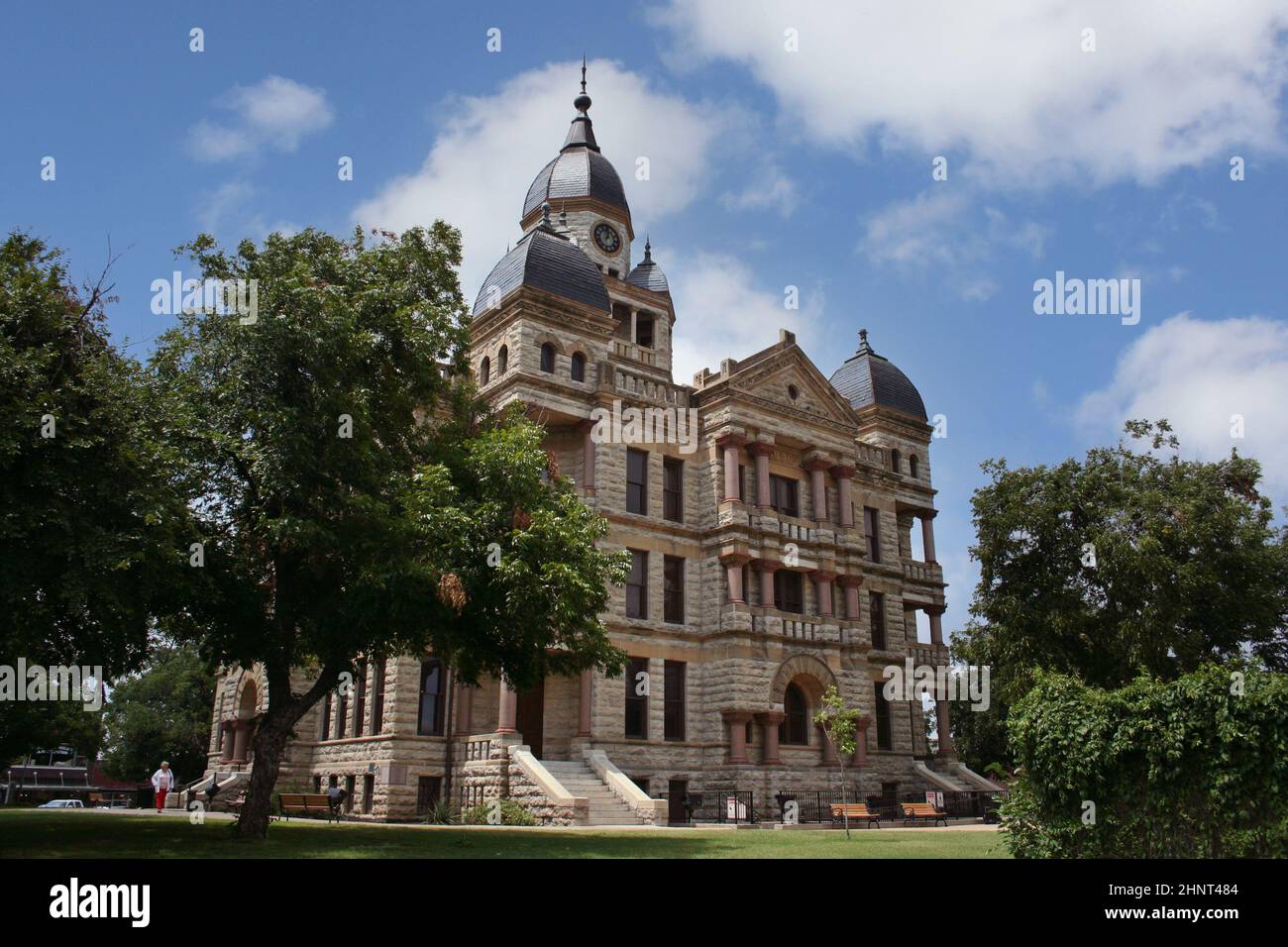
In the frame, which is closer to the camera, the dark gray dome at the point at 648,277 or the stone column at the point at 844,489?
the stone column at the point at 844,489

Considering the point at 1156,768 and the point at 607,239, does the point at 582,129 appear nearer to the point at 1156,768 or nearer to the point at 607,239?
the point at 607,239

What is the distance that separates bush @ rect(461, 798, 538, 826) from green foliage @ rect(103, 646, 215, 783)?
3496 cm

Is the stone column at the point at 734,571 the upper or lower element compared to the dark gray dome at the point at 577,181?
lower

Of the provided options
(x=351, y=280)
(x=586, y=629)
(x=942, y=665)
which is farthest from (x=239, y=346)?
(x=942, y=665)

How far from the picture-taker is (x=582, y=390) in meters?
34.4

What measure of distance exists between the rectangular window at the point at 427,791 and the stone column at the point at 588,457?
10033 millimetres

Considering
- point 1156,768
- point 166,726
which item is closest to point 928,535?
point 1156,768

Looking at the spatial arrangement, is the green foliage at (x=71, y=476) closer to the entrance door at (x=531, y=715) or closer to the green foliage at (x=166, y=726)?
the entrance door at (x=531, y=715)

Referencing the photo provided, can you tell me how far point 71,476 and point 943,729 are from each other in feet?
118

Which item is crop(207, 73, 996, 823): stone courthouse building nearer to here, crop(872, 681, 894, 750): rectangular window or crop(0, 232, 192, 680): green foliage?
crop(872, 681, 894, 750): rectangular window

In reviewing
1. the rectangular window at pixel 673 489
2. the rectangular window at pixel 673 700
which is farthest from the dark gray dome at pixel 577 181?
the rectangular window at pixel 673 700

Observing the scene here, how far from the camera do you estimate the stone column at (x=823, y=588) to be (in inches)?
1452
